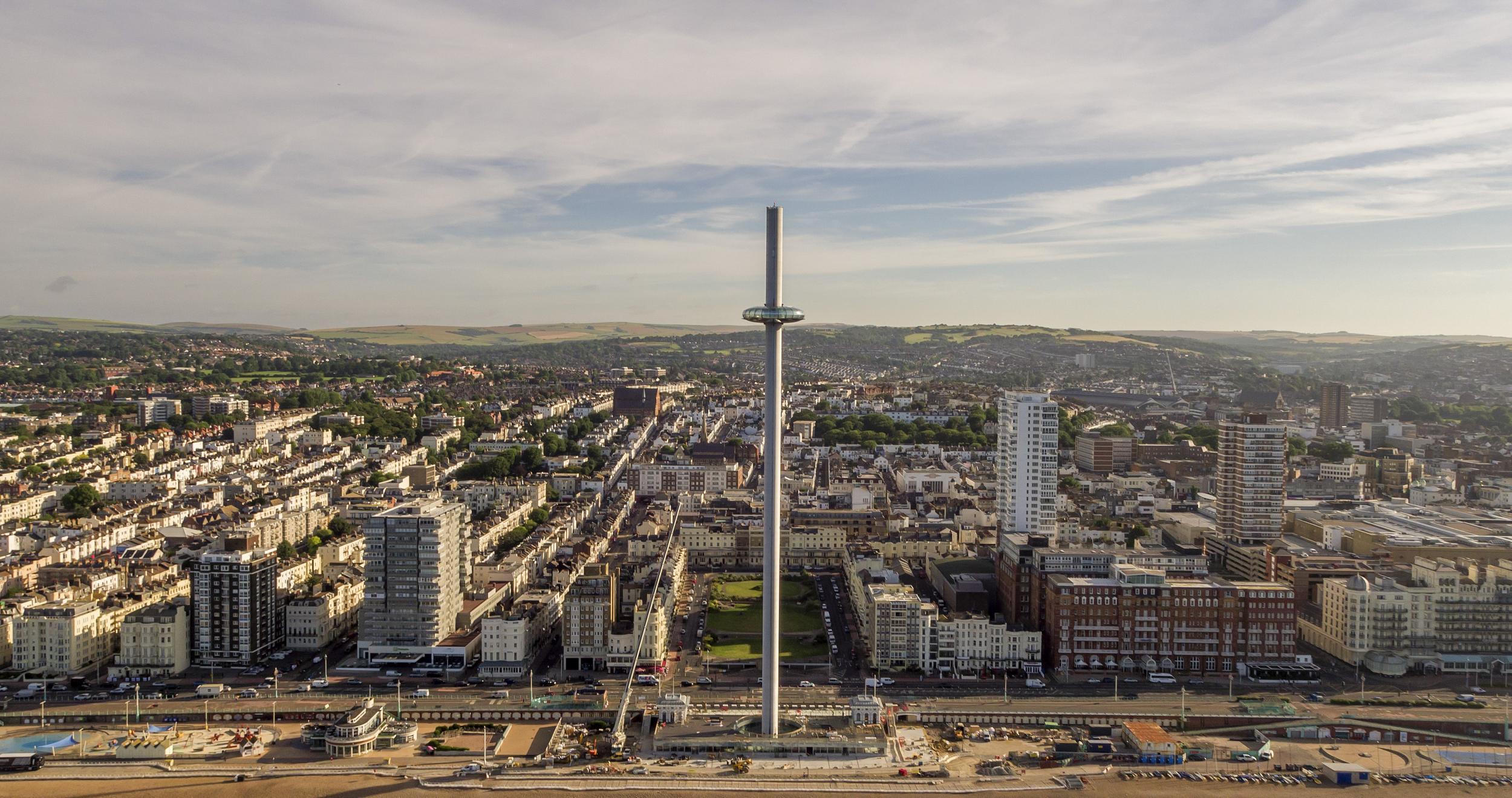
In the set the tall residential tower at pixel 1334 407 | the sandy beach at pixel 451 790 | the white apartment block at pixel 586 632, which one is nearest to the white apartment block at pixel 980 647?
the sandy beach at pixel 451 790

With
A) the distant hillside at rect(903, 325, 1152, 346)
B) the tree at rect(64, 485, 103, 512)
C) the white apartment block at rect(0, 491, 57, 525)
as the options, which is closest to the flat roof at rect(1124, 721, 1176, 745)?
the tree at rect(64, 485, 103, 512)

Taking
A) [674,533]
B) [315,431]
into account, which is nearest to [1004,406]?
[674,533]

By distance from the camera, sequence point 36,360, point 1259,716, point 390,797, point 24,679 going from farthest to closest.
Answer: point 36,360
point 24,679
point 1259,716
point 390,797

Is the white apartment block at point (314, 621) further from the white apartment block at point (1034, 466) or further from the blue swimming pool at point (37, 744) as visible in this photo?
the white apartment block at point (1034, 466)

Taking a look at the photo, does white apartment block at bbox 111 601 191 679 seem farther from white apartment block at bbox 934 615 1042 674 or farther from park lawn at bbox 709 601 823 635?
white apartment block at bbox 934 615 1042 674

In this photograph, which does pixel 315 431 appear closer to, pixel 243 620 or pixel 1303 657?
pixel 243 620
